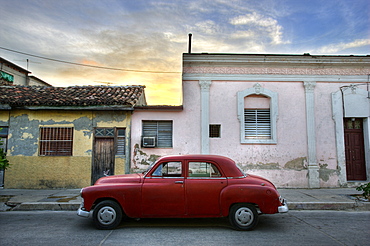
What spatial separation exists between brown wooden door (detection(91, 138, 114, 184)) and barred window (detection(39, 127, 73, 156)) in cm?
104

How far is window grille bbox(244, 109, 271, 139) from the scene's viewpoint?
35.2 feet

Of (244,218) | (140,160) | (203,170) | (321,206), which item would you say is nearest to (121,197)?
(203,170)

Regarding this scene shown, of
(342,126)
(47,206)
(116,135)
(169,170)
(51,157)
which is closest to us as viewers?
(169,170)

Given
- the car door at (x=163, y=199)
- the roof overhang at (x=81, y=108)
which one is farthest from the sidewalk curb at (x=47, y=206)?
the roof overhang at (x=81, y=108)

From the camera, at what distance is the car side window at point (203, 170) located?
5738 mm

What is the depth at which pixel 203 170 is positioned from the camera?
582 cm

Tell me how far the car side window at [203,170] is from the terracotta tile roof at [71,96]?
5220mm

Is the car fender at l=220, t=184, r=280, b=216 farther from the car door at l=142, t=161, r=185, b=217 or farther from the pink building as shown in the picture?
the pink building

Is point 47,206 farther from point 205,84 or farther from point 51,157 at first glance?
point 205,84

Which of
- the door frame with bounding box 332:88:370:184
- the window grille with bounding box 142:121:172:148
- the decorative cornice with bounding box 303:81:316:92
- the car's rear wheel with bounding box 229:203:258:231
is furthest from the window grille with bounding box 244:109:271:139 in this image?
the car's rear wheel with bounding box 229:203:258:231

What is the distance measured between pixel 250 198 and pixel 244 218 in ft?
1.38

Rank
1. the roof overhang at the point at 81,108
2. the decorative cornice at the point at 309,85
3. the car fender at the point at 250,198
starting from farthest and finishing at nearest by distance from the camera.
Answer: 1. the decorative cornice at the point at 309,85
2. the roof overhang at the point at 81,108
3. the car fender at the point at 250,198

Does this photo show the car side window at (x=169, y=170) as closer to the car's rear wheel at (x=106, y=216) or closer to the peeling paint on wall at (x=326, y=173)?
the car's rear wheel at (x=106, y=216)

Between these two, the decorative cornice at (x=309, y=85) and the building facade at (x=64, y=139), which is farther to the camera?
the decorative cornice at (x=309, y=85)
